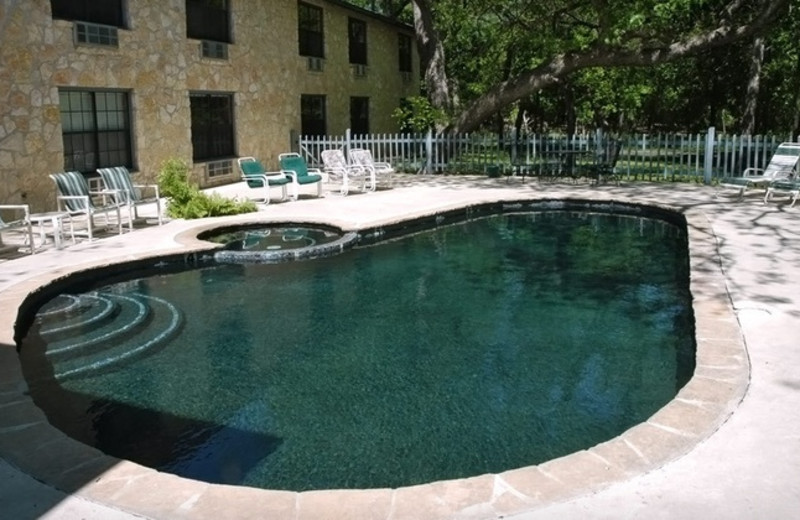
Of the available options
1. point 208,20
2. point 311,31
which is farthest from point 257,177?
point 311,31

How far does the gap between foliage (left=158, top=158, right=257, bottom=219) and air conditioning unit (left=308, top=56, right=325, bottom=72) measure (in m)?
8.84

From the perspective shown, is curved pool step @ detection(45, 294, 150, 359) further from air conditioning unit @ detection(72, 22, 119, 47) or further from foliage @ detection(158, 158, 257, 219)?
air conditioning unit @ detection(72, 22, 119, 47)

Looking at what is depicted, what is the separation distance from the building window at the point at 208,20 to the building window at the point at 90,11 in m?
2.09

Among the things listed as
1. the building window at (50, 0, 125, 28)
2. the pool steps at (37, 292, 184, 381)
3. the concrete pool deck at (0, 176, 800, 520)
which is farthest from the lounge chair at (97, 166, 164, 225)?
the concrete pool deck at (0, 176, 800, 520)

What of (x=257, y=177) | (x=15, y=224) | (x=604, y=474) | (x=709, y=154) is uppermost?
(x=709, y=154)

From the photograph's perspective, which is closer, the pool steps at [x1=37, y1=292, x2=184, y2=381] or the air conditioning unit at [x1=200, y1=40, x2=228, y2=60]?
the pool steps at [x1=37, y1=292, x2=184, y2=381]

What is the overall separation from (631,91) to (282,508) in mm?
23490

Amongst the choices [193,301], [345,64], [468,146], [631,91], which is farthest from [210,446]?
[631,91]

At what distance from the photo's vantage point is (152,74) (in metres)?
13.9

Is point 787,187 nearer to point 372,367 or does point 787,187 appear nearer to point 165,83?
point 372,367

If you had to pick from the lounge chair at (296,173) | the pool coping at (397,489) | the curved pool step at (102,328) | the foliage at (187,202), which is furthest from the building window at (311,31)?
the pool coping at (397,489)

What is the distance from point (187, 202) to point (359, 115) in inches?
515

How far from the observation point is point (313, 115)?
21281 millimetres

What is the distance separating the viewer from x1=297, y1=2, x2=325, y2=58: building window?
2003cm
